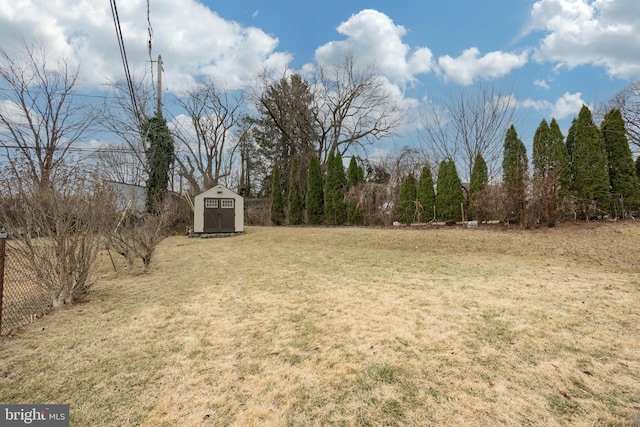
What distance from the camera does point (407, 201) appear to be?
501 inches

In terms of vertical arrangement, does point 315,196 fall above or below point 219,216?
above

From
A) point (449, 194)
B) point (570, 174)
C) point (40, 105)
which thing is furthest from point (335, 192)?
point (40, 105)

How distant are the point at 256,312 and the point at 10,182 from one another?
11.7 feet

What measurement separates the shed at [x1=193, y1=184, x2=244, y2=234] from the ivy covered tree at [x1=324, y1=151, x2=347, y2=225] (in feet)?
15.9

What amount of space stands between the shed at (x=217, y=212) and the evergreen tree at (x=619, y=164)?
1492 centimetres

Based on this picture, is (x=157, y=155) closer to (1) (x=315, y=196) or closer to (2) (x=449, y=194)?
(1) (x=315, y=196)

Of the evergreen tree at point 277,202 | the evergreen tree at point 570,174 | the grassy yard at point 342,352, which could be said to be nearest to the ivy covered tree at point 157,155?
the evergreen tree at point 277,202

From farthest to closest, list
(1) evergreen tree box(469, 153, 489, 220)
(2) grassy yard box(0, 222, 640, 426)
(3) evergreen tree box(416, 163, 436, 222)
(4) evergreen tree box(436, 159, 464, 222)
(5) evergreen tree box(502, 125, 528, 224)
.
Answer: (3) evergreen tree box(416, 163, 436, 222) → (4) evergreen tree box(436, 159, 464, 222) → (1) evergreen tree box(469, 153, 489, 220) → (5) evergreen tree box(502, 125, 528, 224) → (2) grassy yard box(0, 222, 640, 426)

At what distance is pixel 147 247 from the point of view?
20.0 feet

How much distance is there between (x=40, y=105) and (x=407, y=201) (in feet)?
59.3

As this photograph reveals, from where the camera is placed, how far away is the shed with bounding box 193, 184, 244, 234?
45.2 ft

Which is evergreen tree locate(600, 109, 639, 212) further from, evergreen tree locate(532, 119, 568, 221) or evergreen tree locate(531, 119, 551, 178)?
evergreen tree locate(531, 119, 551, 178)

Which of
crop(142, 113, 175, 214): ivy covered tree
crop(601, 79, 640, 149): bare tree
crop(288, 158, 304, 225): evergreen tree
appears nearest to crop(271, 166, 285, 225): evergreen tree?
crop(288, 158, 304, 225): evergreen tree

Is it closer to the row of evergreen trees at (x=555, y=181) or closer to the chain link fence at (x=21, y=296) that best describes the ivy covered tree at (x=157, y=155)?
the chain link fence at (x=21, y=296)
